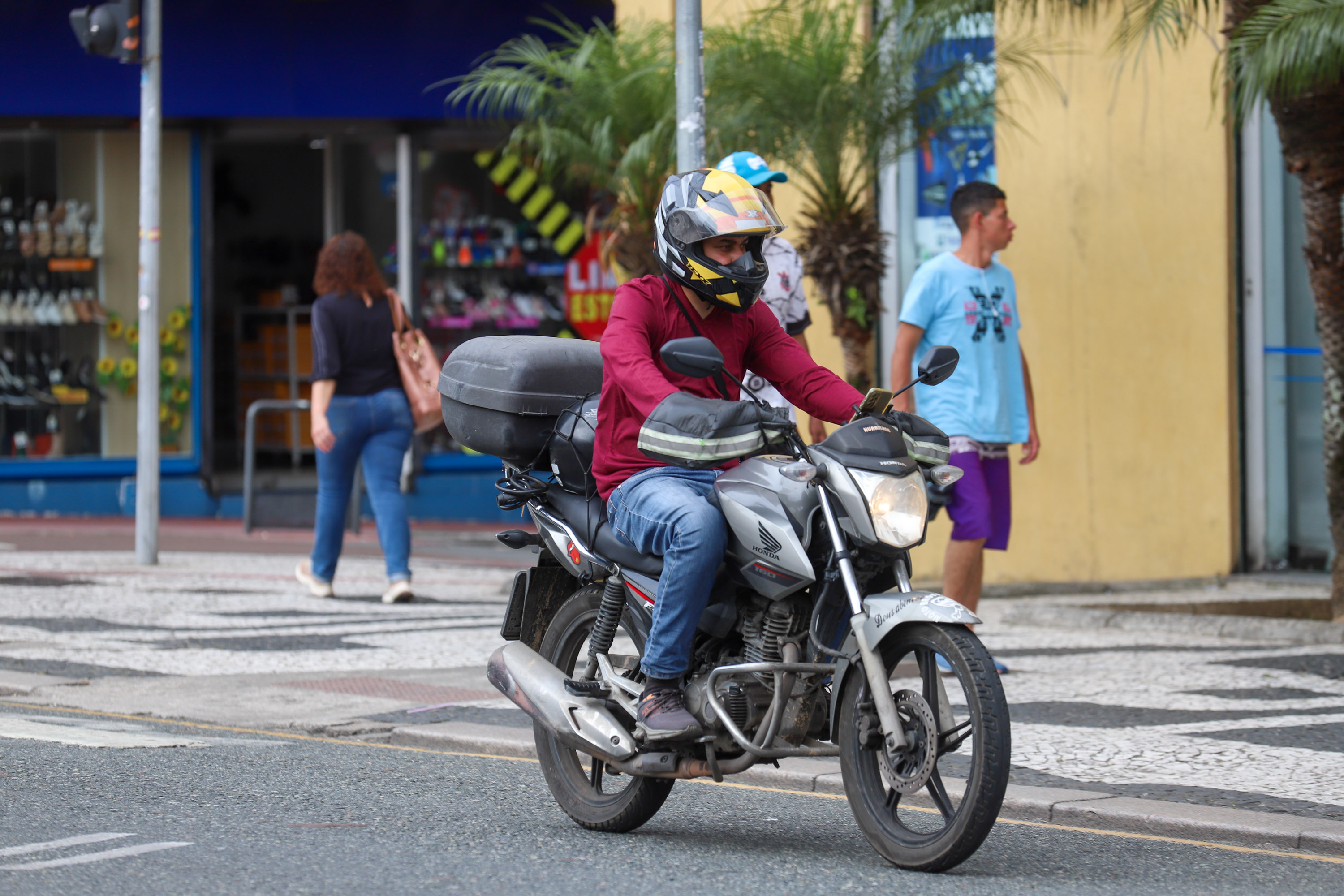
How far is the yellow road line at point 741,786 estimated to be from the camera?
4.87 meters

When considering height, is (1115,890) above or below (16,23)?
below

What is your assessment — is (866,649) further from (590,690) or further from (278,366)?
(278,366)

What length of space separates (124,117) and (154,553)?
5784mm

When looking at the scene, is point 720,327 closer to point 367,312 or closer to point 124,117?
point 367,312

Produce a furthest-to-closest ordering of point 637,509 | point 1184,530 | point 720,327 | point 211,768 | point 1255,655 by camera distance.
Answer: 1. point 1184,530
2. point 1255,655
3. point 211,768
4. point 720,327
5. point 637,509

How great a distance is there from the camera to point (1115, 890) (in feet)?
14.4

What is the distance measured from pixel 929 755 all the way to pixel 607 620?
1107 millimetres

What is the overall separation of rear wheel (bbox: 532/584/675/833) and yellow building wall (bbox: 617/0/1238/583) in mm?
7085

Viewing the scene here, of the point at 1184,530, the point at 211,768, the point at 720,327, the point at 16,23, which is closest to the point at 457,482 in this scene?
the point at 16,23

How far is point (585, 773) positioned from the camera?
5.30 m

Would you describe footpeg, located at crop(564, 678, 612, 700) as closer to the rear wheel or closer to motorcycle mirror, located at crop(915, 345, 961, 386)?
the rear wheel

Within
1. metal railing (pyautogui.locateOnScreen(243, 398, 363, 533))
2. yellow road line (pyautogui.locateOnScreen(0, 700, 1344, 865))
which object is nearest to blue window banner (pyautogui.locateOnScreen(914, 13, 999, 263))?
metal railing (pyautogui.locateOnScreen(243, 398, 363, 533))

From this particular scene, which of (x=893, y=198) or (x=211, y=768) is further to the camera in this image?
(x=893, y=198)

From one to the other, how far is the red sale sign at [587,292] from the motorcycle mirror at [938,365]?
12931mm
